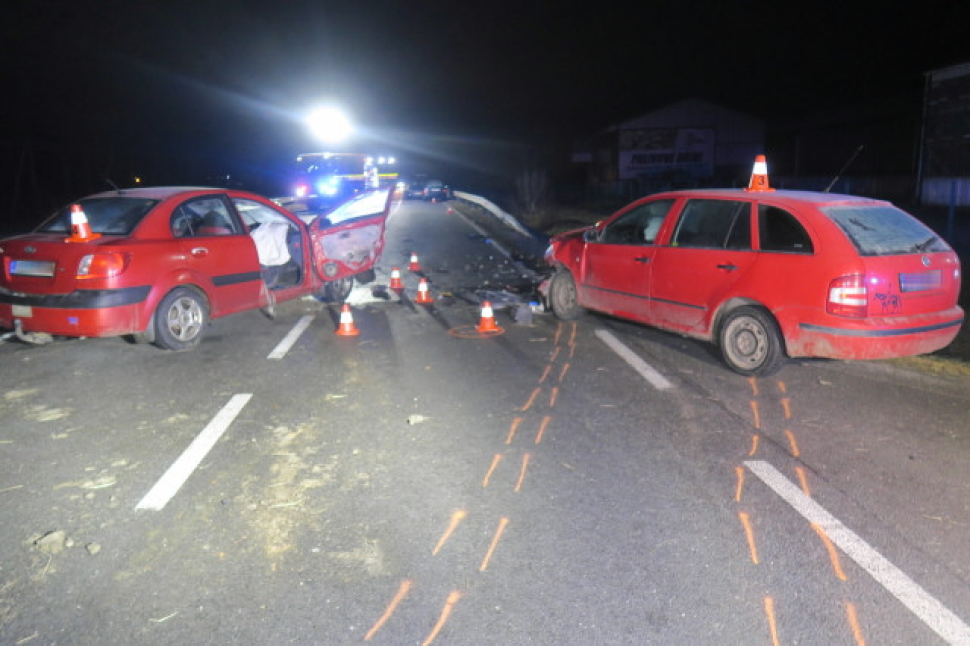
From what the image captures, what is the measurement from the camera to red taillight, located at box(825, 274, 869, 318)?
5.96 meters

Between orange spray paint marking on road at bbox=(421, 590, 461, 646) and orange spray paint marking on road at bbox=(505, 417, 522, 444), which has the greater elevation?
orange spray paint marking on road at bbox=(505, 417, 522, 444)

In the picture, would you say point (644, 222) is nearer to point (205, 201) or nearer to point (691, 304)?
point (691, 304)

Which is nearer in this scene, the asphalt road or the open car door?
the asphalt road

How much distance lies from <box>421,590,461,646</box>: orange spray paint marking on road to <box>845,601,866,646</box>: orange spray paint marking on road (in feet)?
5.39

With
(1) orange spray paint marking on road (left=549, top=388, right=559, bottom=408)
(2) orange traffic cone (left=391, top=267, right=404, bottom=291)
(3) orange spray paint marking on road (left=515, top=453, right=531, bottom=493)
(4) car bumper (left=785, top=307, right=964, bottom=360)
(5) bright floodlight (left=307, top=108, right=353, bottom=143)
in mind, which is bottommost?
(3) orange spray paint marking on road (left=515, top=453, right=531, bottom=493)

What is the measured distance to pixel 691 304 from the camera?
24.0 feet

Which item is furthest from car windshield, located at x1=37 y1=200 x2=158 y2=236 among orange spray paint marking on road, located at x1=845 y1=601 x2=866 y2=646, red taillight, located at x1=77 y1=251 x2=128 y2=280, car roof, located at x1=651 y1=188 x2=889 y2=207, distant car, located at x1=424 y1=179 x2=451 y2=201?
distant car, located at x1=424 y1=179 x2=451 y2=201

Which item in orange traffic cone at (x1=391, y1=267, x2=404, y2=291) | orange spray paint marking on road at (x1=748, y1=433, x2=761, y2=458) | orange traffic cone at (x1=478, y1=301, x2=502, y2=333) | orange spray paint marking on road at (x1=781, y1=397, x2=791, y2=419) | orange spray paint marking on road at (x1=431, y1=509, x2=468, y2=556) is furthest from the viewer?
orange traffic cone at (x1=391, y1=267, x2=404, y2=291)

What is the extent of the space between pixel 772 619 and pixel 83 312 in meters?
6.35

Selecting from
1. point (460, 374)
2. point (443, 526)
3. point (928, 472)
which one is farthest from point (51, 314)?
point (928, 472)

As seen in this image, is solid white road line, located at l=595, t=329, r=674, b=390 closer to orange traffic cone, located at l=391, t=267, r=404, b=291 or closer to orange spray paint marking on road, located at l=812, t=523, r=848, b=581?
orange spray paint marking on road, located at l=812, t=523, r=848, b=581

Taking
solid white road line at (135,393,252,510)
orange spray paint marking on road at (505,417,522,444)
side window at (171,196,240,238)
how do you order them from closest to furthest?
1. solid white road line at (135,393,252,510)
2. orange spray paint marking on road at (505,417,522,444)
3. side window at (171,196,240,238)

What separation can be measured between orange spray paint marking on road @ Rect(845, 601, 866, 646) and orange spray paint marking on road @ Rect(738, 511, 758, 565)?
1.49ft

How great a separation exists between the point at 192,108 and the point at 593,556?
70063 millimetres
